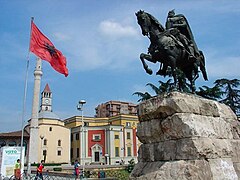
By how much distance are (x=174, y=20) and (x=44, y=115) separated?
2158 inches

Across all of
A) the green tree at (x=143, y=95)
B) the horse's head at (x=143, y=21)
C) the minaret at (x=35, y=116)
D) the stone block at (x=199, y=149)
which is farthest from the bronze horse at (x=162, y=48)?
the minaret at (x=35, y=116)

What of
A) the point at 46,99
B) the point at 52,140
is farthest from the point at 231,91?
the point at 46,99

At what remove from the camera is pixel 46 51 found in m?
14.8

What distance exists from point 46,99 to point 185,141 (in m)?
73.2

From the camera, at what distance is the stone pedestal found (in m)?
6.30

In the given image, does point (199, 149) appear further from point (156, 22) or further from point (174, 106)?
point (156, 22)

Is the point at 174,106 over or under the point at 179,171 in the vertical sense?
over

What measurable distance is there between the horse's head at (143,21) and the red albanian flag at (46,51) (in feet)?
25.0

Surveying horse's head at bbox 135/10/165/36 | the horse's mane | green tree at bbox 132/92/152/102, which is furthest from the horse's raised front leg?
green tree at bbox 132/92/152/102

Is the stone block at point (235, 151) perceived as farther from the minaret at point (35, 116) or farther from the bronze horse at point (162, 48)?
the minaret at point (35, 116)

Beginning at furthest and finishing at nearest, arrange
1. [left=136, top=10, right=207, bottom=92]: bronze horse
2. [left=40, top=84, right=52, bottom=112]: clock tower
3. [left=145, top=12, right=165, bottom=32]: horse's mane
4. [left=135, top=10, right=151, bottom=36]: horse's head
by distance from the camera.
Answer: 1. [left=40, top=84, right=52, bottom=112]: clock tower
2. [left=145, top=12, right=165, bottom=32]: horse's mane
3. [left=135, top=10, right=151, bottom=36]: horse's head
4. [left=136, top=10, right=207, bottom=92]: bronze horse

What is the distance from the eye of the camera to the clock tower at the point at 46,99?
74244 mm

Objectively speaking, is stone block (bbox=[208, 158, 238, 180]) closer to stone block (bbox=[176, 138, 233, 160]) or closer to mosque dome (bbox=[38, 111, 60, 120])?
stone block (bbox=[176, 138, 233, 160])

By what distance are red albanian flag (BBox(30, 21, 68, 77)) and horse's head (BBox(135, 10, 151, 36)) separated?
7.62 m
